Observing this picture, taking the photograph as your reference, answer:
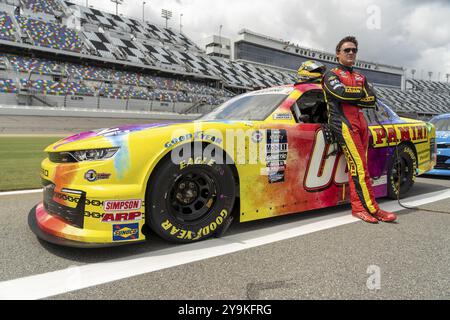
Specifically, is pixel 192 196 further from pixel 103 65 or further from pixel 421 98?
pixel 421 98

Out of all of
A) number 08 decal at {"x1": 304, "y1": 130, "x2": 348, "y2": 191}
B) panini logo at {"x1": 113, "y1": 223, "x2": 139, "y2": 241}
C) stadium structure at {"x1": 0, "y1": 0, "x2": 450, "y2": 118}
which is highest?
stadium structure at {"x1": 0, "y1": 0, "x2": 450, "y2": 118}

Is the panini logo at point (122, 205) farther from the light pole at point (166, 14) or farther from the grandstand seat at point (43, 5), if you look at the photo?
the light pole at point (166, 14)

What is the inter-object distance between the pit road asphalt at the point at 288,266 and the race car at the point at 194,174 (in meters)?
0.20

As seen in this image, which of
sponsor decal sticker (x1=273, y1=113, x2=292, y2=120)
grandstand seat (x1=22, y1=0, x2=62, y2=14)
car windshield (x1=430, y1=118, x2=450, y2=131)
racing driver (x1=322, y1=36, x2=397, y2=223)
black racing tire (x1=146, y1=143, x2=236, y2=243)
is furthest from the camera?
grandstand seat (x1=22, y1=0, x2=62, y2=14)

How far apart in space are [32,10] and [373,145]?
143ft

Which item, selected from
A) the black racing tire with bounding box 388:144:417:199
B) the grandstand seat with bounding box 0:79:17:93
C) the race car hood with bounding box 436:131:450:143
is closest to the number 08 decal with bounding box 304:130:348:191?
the black racing tire with bounding box 388:144:417:199

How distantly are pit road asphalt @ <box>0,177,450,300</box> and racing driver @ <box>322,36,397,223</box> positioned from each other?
0.33 metres

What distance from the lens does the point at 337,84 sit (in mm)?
3154

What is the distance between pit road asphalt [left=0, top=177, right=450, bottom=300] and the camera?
179 cm

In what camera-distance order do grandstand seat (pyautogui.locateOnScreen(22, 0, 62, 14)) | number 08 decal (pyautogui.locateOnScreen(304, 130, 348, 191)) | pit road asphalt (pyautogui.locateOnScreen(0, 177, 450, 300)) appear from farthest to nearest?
grandstand seat (pyautogui.locateOnScreen(22, 0, 62, 14)) < number 08 decal (pyautogui.locateOnScreen(304, 130, 348, 191)) < pit road asphalt (pyautogui.locateOnScreen(0, 177, 450, 300))

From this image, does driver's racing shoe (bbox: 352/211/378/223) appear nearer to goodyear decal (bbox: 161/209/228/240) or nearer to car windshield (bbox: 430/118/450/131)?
goodyear decal (bbox: 161/209/228/240)

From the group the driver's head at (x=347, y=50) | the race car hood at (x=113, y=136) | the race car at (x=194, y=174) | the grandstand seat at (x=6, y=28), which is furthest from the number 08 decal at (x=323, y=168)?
the grandstand seat at (x=6, y=28)
